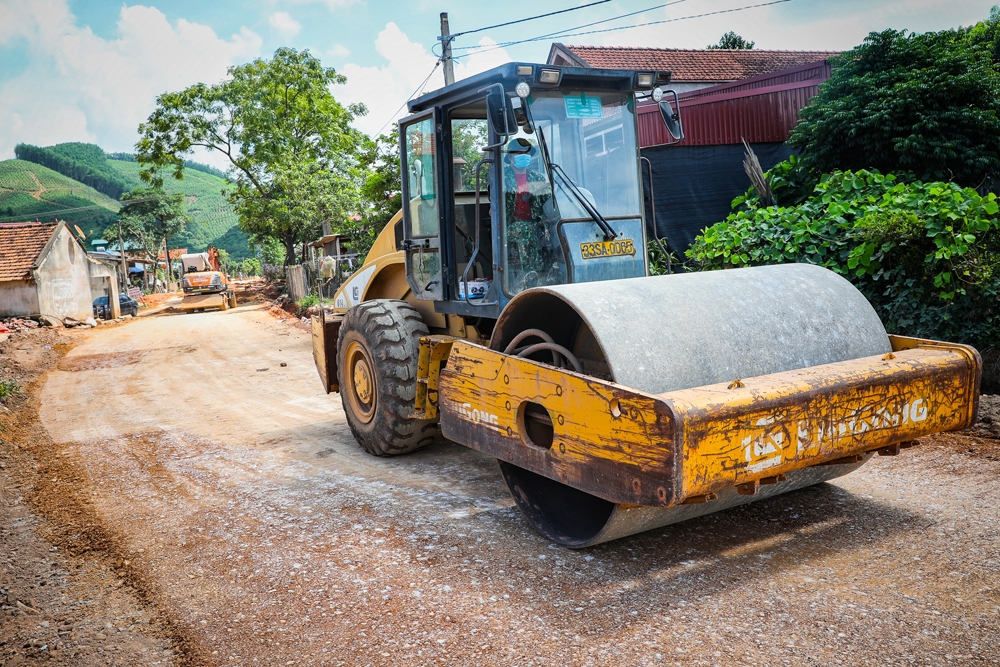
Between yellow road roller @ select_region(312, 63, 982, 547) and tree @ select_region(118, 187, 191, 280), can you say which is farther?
tree @ select_region(118, 187, 191, 280)

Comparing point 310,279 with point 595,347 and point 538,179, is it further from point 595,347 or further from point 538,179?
point 595,347

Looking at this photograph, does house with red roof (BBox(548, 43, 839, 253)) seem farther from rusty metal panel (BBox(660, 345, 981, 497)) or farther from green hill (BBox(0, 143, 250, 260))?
green hill (BBox(0, 143, 250, 260))

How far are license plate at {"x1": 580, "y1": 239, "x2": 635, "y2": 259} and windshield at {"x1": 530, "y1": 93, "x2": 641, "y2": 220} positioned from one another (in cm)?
19

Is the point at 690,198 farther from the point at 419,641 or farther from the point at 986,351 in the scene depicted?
the point at 419,641

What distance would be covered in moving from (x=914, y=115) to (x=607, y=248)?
6.49 meters

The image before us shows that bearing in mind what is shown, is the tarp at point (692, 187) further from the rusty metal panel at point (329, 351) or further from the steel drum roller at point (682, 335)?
the steel drum roller at point (682, 335)

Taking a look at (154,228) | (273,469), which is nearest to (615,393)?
(273,469)

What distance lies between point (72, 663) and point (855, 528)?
A: 3.83 meters

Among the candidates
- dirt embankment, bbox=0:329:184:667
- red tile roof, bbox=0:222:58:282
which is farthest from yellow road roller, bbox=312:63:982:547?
red tile roof, bbox=0:222:58:282

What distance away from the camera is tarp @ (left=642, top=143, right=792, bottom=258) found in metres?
11.2

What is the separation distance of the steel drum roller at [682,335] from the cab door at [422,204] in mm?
1550

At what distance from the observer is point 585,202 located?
5.02 metres

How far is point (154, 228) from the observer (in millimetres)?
59844

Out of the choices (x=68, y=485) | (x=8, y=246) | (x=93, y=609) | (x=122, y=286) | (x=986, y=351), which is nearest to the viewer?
(x=93, y=609)
